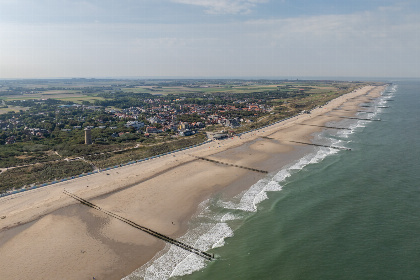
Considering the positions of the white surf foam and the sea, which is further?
the white surf foam

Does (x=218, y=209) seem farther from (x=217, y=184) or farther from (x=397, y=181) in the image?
(x=397, y=181)

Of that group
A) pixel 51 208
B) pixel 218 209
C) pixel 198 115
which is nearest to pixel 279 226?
pixel 218 209

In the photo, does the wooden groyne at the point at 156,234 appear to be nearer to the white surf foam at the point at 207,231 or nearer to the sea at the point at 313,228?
the white surf foam at the point at 207,231

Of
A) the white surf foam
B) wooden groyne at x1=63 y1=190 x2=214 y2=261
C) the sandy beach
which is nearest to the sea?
the white surf foam

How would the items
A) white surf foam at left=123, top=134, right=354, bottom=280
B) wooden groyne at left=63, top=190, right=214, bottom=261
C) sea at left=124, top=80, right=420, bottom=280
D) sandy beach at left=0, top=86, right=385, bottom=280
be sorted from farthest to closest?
wooden groyne at left=63, top=190, right=214, bottom=261
sandy beach at left=0, top=86, right=385, bottom=280
white surf foam at left=123, top=134, right=354, bottom=280
sea at left=124, top=80, right=420, bottom=280

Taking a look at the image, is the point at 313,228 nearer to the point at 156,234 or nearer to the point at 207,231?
the point at 207,231

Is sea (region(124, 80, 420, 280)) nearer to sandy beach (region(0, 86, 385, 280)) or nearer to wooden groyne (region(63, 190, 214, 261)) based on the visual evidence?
wooden groyne (region(63, 190, 214, 261))

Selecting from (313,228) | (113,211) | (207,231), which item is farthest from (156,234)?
(313,228)
